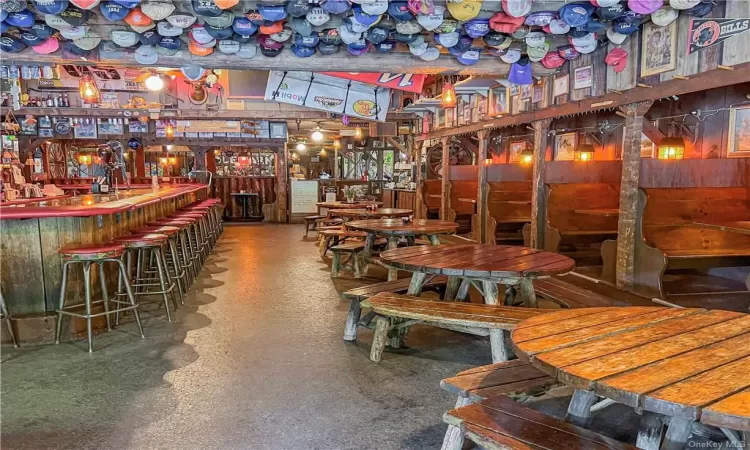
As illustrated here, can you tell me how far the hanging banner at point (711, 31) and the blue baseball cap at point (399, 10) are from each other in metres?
2.37

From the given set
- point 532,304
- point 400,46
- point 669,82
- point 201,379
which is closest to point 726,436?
point 532,304

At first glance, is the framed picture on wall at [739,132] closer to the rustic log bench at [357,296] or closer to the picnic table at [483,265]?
the picnic table at [483,265]

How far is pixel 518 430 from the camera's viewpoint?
185 centimetres

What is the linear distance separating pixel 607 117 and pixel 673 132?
124 cm

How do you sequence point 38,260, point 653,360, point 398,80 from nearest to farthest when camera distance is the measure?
1. point 653,360
2. point 38,260
3. point 398,80

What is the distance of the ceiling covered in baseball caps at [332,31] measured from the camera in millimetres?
4133

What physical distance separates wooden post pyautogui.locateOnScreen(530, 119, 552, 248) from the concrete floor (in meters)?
2.99

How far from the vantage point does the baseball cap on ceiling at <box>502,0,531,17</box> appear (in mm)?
4039

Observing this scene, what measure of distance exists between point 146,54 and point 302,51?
154cm

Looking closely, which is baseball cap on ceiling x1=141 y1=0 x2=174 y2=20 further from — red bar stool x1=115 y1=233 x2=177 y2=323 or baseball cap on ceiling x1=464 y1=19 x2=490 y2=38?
baseball cap on ceiling x1=464 y1=19 x2=490 y2=38

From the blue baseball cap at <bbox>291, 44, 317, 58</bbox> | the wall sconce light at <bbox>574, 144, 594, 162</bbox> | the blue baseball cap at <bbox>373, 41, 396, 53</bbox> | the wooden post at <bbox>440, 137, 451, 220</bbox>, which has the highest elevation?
the blue baseball cap at <bbox>373, 41, 396, 53</bbox>

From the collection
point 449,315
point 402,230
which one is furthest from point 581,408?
point 402,230

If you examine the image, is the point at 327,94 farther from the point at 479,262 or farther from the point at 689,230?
the point at 479,262

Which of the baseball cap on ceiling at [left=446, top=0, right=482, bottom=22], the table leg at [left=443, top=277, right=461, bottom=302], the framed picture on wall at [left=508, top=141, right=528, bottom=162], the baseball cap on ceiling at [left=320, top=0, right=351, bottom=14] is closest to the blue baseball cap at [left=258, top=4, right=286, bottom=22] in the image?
the baseball cap on ceiling at [left=320, top=0, right=351, bottom=14]
